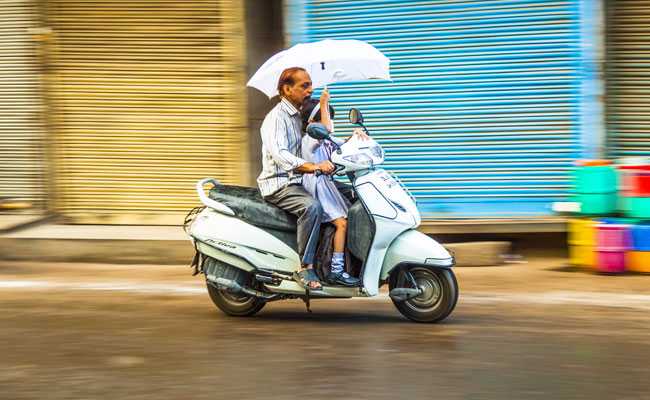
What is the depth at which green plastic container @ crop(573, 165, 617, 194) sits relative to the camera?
866cm

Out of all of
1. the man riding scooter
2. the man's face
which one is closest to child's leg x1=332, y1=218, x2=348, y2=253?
the man riding scooter

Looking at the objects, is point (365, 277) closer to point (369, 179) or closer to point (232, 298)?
point (369, 179)

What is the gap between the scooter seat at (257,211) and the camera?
6848 millimetres

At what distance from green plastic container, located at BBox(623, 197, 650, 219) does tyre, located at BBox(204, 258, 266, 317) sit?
3522 millimetres

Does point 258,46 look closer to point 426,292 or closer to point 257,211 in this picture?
point 257,211

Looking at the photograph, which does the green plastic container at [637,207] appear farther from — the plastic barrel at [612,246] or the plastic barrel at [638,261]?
the plastic barrel at [638,261]

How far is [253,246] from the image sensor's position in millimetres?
6859

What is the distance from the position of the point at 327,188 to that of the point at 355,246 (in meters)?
0.47

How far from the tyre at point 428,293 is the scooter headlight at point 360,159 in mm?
759

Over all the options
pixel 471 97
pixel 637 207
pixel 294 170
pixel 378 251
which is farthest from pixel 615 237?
pixel 294 170

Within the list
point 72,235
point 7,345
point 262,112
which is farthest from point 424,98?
point 7,345

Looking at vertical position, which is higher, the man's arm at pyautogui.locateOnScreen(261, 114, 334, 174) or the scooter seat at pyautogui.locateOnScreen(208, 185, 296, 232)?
the man's arm at pyautogui.locateOnScreen(261, 114, 334, 174)

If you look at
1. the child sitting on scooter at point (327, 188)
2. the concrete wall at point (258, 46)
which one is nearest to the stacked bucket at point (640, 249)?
the child sitting on scooter at point (327, 188)

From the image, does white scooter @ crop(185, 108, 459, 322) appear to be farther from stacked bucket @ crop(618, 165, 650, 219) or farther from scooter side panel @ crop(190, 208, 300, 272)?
stacked bucket @ crop(618, 165, 650, 219)
